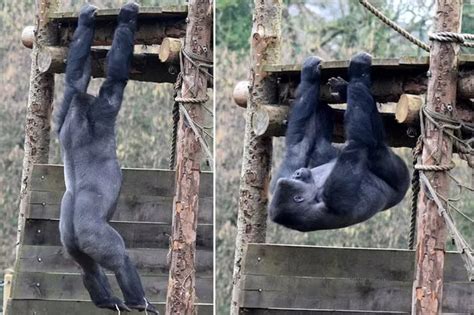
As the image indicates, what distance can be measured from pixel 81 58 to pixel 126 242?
81 cm

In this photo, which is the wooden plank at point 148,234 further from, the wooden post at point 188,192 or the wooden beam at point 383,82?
the wooden beam at point 383,82

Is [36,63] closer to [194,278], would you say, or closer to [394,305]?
[194,278]

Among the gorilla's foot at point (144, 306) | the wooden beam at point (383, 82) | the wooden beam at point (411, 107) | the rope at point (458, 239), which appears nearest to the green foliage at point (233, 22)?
the wooden beam at point (383, 82)

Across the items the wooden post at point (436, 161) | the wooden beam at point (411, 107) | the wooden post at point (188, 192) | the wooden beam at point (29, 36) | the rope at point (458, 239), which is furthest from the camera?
the wooden beam at point (29, 36)

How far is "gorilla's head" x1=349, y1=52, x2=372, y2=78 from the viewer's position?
435 cm

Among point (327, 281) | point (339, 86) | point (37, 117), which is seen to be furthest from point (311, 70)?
point (37, 117)

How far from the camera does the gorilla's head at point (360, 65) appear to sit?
4.35 metres

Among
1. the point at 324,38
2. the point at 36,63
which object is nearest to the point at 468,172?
the point at 324,38

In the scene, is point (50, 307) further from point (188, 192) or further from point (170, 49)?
point (170, 49)

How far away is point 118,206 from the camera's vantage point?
506 cm

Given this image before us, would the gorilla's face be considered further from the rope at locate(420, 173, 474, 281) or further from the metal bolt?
the rope at locate(420, 173, 474, 281)

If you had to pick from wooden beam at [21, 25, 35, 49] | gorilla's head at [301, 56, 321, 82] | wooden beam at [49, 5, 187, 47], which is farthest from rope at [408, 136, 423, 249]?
wooden beam at [21, 25, 35, 49]

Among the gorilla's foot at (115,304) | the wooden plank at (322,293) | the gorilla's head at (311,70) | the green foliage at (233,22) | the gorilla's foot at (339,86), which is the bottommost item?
the gorilla's foot at (115,304)

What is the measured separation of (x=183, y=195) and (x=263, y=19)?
2.54 feet
